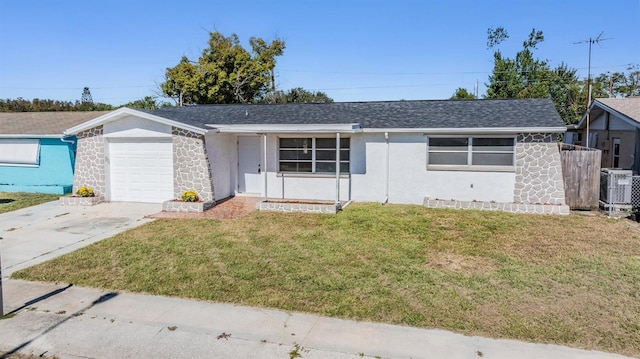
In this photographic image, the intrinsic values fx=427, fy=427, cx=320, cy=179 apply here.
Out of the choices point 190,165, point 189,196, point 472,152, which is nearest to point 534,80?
point 472,152

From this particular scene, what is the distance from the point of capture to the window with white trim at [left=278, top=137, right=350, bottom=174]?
14609 mm

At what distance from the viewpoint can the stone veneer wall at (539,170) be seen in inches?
500

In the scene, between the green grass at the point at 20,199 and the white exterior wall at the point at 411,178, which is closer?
the white exterior wall at the point at 411,178

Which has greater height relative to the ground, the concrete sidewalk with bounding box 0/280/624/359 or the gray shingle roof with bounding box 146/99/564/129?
the gray shingle roof with bounding box 146/99/564/129

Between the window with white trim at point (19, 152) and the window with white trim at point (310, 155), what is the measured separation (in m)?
10.7

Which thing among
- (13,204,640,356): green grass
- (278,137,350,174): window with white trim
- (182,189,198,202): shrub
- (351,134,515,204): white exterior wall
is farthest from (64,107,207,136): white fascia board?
(351,134,515,204): white exterior wall

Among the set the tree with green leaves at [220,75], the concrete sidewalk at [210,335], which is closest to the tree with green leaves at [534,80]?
the tree with green leaves at [220,75]

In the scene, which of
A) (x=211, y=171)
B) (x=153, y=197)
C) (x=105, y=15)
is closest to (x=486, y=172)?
(x=211, y=171)

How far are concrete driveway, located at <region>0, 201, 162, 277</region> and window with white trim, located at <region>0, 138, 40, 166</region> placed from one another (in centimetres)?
413

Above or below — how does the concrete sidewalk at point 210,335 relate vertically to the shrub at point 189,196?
below

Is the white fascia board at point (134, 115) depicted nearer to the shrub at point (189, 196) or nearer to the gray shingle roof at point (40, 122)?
the shrub at point (189, 196)

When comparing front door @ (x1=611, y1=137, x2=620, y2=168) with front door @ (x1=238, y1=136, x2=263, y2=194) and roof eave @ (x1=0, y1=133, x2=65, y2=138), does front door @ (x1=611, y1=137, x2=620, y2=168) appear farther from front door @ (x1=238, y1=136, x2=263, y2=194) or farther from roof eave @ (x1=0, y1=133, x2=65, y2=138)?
roof eave @ (x1=0, y1=133, x2=65, y2=138)

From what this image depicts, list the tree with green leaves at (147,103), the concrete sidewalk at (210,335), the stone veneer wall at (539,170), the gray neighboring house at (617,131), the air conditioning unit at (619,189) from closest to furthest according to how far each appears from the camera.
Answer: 1. the concrete sidewalk at (210,335)
2. the air conditioning unit at (619,189)
3. the stone veneer wall at (539,170)
4. the gray neighboring house at (617,131)
5. the tree with green leaves at (147,103)

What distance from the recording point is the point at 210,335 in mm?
5230
